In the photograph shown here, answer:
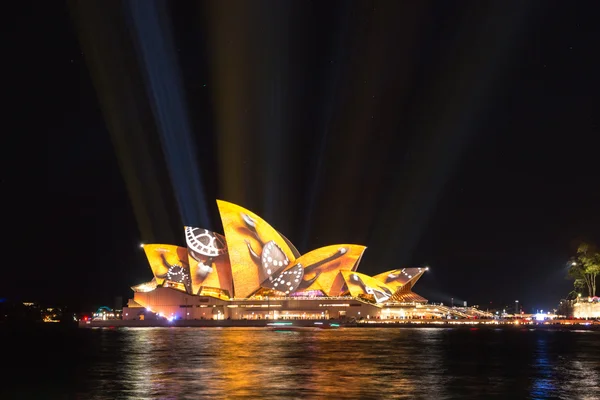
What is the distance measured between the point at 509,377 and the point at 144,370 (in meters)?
17.5

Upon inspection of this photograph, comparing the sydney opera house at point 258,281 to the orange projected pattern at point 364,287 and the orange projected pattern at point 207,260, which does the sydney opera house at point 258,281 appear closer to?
the orange projected pattern at point 207,260

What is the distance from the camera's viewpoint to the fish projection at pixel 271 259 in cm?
9612

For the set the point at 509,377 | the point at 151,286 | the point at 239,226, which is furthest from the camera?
the point at 151,286

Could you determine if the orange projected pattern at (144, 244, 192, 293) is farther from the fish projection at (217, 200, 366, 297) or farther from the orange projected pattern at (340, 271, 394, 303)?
the orange projected pattern at (340, 271, 394, 303)

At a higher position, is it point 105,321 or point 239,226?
point 239,226

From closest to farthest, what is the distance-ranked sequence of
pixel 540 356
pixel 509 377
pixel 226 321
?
pixel 509 377 → pixel 540 356 → pixel 226 321

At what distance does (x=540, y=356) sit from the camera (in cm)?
4472

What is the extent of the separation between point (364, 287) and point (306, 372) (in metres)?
71.0

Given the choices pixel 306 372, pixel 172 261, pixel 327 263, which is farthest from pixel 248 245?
pixel 306 372

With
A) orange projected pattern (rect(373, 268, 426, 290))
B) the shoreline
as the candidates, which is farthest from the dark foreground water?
orange projected pattern (rect(373, 268, 426, 290))

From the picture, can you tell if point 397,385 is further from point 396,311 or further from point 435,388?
point 396,311

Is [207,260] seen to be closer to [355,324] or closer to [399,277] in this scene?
[355,324]

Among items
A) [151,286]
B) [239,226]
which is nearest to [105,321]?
[151,286]

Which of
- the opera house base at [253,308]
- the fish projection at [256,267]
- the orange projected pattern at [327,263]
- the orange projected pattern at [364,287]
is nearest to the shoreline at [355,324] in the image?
the opera house base at [253,308]
